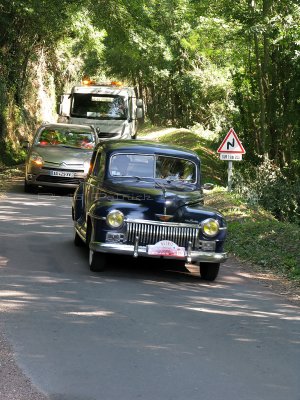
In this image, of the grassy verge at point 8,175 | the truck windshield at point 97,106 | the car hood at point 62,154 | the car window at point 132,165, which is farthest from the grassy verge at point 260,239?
the truck windshield at point 97,106

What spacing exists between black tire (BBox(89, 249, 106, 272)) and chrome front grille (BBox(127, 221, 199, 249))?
53 centimetres

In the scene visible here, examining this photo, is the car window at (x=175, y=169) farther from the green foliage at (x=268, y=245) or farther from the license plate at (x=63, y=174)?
the license plate at (x=63, y=174)

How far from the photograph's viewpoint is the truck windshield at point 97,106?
27344 millimetres

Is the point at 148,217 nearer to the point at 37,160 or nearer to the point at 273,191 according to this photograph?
the point at 37,160

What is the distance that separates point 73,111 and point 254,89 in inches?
337

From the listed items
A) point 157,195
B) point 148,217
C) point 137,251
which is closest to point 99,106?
point 157,195

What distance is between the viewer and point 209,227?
10.4m

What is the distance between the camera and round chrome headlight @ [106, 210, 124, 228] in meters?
10.2

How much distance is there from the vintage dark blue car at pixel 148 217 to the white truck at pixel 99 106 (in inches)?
604

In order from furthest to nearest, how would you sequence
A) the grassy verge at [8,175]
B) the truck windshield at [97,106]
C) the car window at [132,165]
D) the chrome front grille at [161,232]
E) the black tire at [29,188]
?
the truck windshield at [97,106], the grassy verge at [8,175], the black tire at [29,188], the car window at [132,165], the chrome front grille at [161,232]

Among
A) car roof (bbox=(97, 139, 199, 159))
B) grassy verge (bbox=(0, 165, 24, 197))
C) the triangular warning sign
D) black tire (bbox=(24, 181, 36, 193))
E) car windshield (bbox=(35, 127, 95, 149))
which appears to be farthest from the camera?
grassy verge (bbox=(0, 165, 24, 197))

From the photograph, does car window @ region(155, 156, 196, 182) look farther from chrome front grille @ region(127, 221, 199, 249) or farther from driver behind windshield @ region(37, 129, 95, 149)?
driver behind windshield @ region(37, 129, 95, 149)

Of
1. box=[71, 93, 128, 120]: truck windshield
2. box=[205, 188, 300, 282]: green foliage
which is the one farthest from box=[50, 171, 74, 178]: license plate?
box=[71, 93, 128, 120]: truck windshield

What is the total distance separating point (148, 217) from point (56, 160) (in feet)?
33.6
